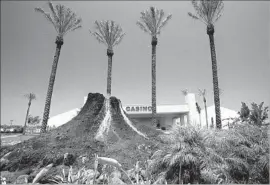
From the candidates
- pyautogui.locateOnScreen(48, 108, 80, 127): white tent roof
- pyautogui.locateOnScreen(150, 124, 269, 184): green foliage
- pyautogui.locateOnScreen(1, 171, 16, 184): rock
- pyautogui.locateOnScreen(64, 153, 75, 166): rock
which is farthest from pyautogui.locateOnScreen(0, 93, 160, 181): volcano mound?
pyautogui.locateOnScreen(48, 108, 80, 127): white tent roof

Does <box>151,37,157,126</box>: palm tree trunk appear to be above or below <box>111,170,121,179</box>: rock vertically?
above

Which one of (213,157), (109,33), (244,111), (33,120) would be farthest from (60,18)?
(33,120)

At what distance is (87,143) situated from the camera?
9656 millimetres

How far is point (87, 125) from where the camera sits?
11125 millimetres

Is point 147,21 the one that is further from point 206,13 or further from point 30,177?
point 30,177

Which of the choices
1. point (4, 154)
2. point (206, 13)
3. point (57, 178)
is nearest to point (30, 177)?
point (57, 178)

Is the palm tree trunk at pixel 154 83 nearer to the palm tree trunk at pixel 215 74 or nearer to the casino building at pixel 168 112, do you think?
the palm tree trunk at pixel 215 74

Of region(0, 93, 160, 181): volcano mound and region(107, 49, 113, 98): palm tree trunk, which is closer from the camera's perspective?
region(0, 93, 160, 181): volcano mound

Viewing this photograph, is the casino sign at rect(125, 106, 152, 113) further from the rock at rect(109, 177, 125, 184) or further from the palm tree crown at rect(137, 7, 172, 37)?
the rock at rect(109, 177, 125, 184)

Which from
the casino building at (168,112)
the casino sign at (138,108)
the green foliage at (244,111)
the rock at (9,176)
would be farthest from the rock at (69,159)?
the green foliage at (244,111)

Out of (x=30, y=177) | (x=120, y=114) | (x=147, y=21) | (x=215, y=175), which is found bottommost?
(x=30, y=177)

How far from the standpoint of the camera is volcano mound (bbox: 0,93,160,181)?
8.58 m

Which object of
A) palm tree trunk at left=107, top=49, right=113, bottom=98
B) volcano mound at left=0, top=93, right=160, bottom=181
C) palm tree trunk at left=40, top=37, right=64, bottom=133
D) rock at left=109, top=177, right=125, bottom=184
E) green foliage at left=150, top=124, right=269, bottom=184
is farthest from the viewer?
palm tree trunk at left=107, top=49, right=113, bottom=98

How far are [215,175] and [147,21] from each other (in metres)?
16.7
